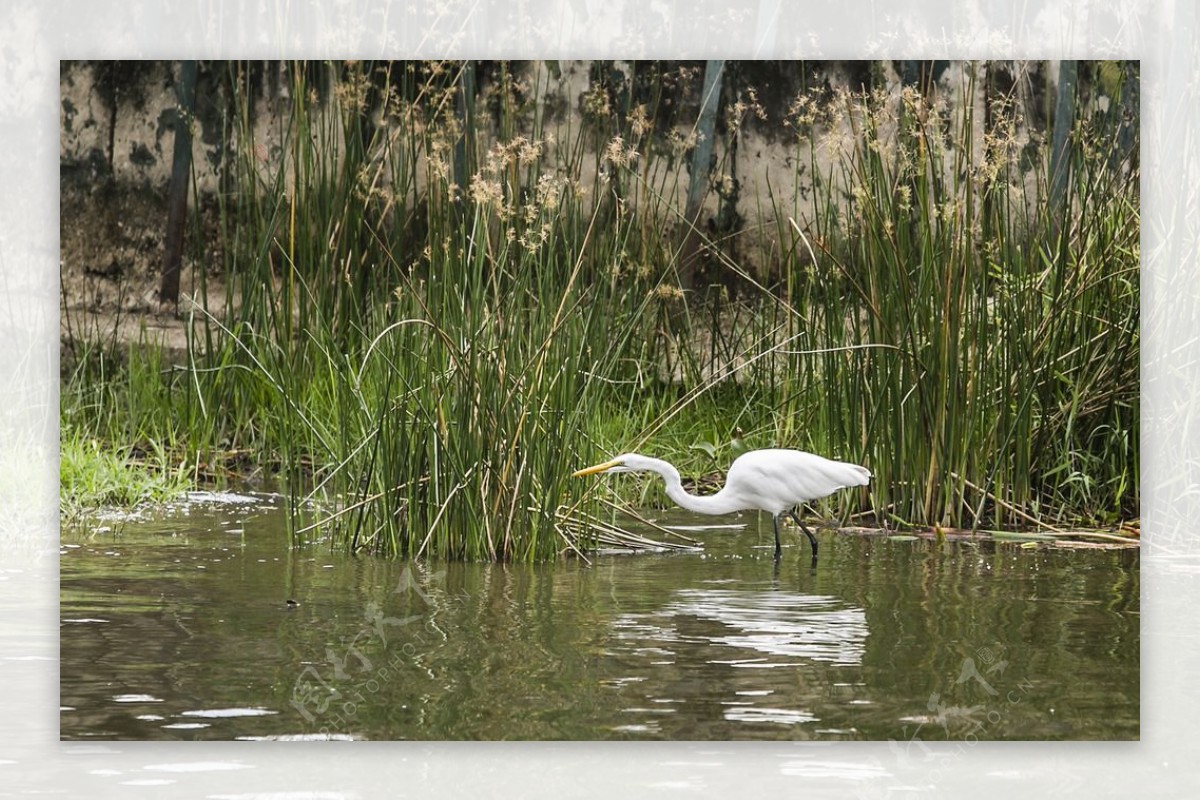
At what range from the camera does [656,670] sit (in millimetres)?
3570

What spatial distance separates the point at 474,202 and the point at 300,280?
491 millimetres

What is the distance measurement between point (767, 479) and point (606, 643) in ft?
2.16

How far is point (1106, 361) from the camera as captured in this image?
4168 millimetres

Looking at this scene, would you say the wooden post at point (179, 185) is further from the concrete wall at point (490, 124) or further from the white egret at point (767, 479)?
the white egret at point (767, 479)

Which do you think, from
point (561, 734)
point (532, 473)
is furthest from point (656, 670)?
point (532, 473)

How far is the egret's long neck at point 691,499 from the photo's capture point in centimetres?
413

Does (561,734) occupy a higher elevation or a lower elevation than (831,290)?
lower

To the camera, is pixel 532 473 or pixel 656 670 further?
pixel 532 473

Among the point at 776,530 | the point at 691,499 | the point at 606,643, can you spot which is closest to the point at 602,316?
the point at 691,499

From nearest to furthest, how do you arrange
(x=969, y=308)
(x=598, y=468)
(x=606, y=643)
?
1. (x=606, y=643)
2. (x=598, y=468)
3. (x=969, y=308)

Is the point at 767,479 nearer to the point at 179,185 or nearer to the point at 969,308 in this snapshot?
the point at 969,308

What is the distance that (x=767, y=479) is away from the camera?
13.4 ft

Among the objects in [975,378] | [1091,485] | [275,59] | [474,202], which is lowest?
[1091,485]

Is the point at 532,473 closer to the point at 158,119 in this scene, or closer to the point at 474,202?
the point at 474,202
